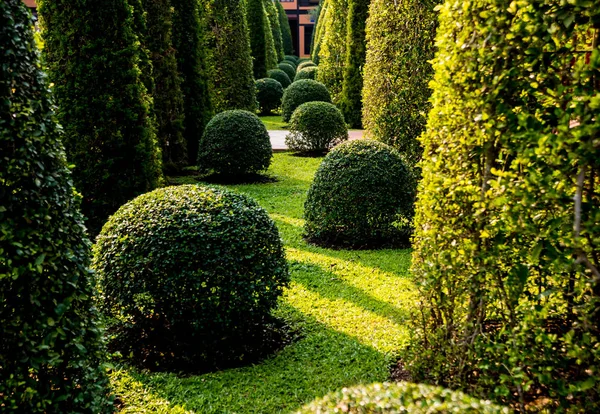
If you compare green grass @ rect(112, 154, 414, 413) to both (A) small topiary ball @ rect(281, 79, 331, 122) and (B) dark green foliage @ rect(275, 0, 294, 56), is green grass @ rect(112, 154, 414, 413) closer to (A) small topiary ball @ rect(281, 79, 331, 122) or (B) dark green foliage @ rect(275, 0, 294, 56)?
(A) small topiary ball @ rect(281, 79, 331, 122)

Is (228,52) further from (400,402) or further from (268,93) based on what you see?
(400,402)

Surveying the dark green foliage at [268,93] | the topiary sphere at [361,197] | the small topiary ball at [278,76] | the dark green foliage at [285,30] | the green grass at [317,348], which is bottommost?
the green grass at [317,348]

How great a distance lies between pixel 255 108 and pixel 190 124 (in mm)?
4615

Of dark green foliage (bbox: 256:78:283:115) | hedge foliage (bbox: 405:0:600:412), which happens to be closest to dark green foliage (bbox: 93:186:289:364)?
hedge foliage (bbox: 405:0:600:412)

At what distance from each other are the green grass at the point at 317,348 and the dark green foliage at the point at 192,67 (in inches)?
282

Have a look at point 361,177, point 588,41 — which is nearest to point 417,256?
point 588,41

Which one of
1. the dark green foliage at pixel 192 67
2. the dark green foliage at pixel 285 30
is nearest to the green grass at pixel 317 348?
the dark green foliage at pixel 192 67

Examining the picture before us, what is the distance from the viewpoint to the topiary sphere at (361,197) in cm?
764

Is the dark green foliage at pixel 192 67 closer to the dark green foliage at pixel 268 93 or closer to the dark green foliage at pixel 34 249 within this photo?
the dark green foliage at pixel 34 249

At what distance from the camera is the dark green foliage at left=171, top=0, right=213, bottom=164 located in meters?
13.0

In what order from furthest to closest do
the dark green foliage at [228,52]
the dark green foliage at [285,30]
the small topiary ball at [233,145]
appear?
the dark green foliage at [285,30]
the dark green foliage at [228,52]
the small topiary ball at [233,145]

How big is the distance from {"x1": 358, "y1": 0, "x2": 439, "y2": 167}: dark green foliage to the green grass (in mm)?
2209

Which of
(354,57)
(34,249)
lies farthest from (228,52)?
(34,249)

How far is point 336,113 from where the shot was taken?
49.9ft
